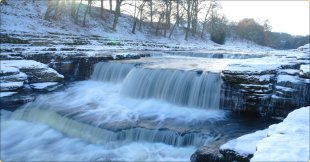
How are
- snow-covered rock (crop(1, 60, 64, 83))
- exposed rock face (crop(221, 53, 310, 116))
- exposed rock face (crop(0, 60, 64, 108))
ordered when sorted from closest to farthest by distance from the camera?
exposed rock face (crop(221, 53, 310, 116)) → exposed rock face (crop(0, 60, 64, 108)) → snow-covered rock (crop(1, 60, 64, 83))

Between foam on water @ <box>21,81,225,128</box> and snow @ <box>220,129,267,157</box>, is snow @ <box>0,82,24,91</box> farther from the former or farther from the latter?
snow @ <box>220,129,267,157</box>

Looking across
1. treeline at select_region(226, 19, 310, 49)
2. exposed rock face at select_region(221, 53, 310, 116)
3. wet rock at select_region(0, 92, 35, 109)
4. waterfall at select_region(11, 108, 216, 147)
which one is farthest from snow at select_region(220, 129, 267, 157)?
treeline at select_region(226, 19, 310, 49)

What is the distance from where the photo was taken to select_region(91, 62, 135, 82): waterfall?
534 inches

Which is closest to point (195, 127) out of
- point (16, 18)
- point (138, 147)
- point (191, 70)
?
point (138, 147)

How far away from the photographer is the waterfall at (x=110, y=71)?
1355cm

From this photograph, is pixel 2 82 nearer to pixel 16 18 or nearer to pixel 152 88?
pixel 152 88

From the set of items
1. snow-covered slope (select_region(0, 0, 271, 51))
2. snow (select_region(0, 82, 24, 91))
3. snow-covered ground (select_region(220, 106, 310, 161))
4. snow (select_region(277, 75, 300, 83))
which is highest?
snow-covered slope (select_region(0, 0, 271, 51))

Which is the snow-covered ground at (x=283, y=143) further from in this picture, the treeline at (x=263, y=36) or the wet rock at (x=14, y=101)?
the treeline at (x=263, y=36)

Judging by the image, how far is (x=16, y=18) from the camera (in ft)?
77.7

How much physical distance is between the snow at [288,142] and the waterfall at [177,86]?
16.0 ft

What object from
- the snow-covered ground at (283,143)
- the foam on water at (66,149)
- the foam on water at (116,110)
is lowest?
the foam on water at (66,149)

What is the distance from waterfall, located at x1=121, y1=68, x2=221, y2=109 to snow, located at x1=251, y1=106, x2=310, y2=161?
16.0 feet

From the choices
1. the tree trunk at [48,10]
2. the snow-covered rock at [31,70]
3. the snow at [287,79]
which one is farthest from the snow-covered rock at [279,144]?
the tree trunk at [48,10]

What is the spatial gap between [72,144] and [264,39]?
51943 mm
